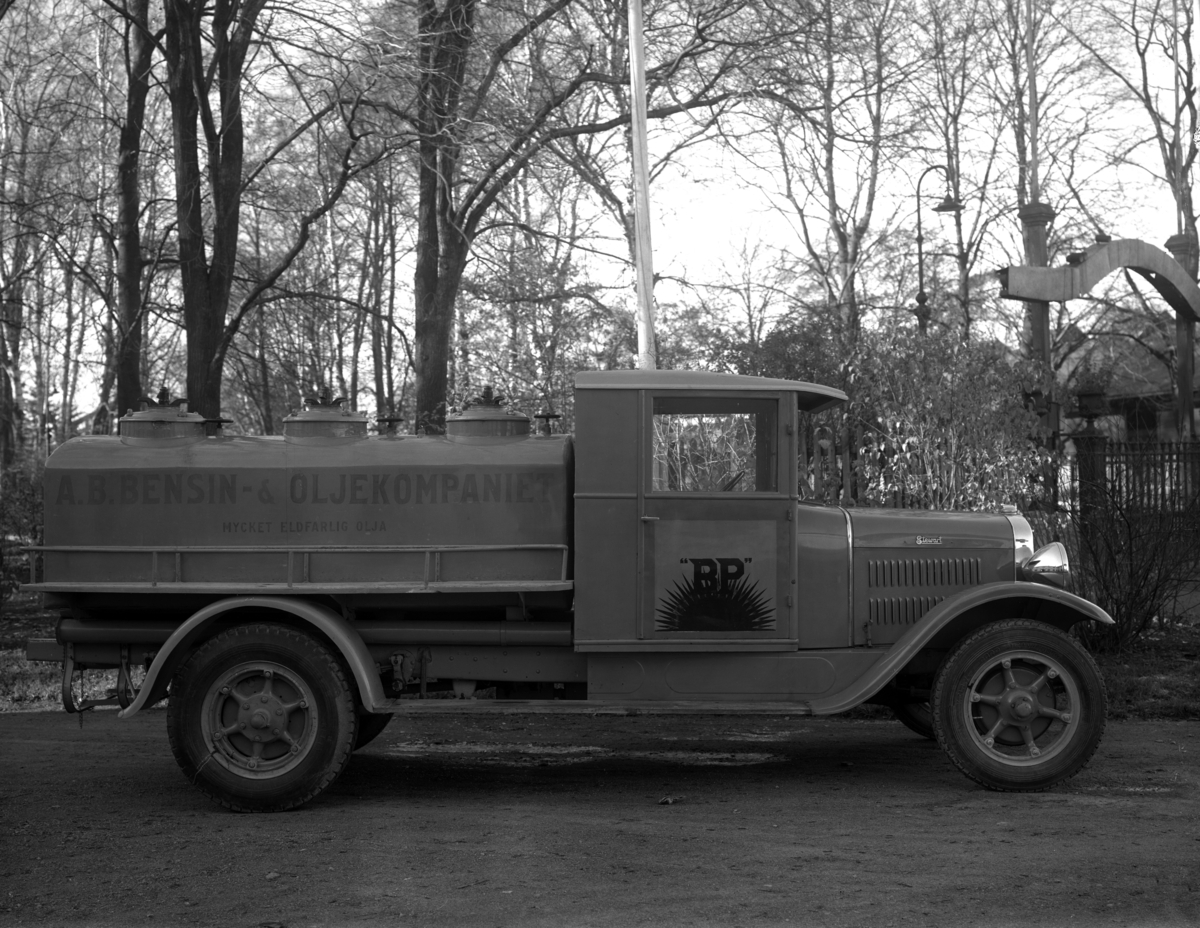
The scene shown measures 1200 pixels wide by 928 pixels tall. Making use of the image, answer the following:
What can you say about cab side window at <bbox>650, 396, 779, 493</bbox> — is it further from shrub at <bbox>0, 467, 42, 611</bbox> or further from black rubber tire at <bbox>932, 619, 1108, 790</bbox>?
shrub at <bbox>0, 467, 42, 611</bbox>

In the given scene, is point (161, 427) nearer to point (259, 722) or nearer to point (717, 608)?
point (259, 722)

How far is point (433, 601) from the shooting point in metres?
6.45

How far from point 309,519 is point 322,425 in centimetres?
51

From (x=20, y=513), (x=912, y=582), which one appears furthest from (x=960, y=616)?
(x=20, y=513)

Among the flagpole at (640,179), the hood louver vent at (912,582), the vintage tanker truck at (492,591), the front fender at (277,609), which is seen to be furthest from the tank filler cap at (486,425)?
the flagpole at (640,179)

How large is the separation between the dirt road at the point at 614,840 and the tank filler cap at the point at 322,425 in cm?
184

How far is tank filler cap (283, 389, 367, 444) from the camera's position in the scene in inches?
257

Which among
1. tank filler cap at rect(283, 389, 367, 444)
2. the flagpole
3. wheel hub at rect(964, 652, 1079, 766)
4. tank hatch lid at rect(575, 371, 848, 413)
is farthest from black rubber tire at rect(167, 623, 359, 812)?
the flagpole

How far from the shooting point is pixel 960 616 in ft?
21.5

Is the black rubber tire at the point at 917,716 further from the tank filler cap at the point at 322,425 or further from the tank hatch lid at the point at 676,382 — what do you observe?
the tank filler cap at the point at 322,425

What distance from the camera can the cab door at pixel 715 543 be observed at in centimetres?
632

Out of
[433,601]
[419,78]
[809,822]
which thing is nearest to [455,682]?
[433,601]

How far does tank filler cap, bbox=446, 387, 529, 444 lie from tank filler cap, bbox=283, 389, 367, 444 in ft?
1.62

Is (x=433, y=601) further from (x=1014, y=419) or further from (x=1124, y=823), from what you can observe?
(x=1014, y=419)
